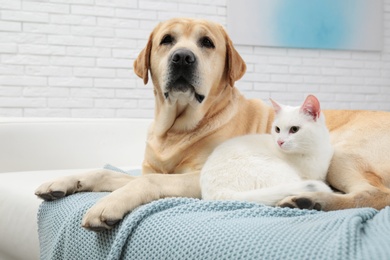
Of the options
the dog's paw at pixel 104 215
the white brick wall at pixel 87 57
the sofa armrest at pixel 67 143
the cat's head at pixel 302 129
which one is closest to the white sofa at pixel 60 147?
the sofa armrest at pixel 67 143

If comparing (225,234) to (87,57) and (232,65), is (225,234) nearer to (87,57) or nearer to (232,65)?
(232,65)

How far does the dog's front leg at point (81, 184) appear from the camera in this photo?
162 centimetres

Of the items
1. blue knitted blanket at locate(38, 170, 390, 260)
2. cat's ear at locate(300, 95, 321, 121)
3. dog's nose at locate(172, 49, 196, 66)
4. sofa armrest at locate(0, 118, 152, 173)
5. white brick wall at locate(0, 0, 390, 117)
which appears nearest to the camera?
blue knitted blanket at locate(38, 170, 390, 260)

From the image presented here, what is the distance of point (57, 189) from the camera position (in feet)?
5.28

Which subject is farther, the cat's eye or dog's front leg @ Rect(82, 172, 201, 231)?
the cat's eye

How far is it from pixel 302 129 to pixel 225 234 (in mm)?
525

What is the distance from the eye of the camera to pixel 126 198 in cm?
137

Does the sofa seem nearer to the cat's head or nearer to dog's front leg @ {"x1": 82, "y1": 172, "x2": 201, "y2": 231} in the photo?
dog's front leg @ {"x1": 82, "y1": 172, "x2": 201, "y2": 231}

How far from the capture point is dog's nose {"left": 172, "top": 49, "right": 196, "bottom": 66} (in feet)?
5.69

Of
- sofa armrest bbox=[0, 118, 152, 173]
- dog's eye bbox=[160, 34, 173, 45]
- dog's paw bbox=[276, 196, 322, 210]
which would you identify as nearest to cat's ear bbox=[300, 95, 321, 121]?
dog's paw bbox=[276, 196, 322, 210]

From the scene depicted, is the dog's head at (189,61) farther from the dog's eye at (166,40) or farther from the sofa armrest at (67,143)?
the sofa armrest at (67,143)

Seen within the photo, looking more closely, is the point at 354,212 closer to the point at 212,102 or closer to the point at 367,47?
the point at 212,102

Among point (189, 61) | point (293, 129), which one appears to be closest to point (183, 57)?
point (189, 61)

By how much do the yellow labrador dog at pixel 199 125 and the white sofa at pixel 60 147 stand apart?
0.46 metres
